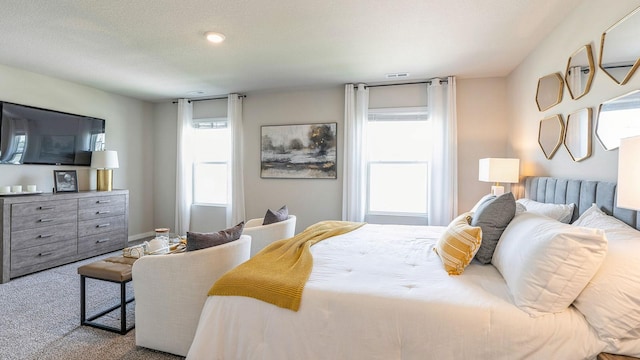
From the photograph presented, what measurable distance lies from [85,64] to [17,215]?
74.8 inches

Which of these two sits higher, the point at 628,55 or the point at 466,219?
the point at 628,55

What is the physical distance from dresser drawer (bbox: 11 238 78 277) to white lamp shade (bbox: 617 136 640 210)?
5174mm

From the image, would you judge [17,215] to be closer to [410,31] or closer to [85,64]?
[85,64]

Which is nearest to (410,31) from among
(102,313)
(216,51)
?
(216,51)

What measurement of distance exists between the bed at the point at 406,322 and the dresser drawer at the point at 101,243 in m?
3.59

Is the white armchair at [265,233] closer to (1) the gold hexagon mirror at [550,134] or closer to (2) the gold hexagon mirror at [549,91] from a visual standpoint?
(1) the gold hexagon mirror at [550,134]

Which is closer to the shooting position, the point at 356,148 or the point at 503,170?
the point at 503,170

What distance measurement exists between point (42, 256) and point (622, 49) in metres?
5.77

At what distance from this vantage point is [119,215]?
4.69 m

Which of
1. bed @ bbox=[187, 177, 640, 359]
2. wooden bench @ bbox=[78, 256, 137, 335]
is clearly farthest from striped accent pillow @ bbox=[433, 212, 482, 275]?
wooden bench @ bbox=[78, 256, 137, 335]

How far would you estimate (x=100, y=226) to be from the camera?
439cm

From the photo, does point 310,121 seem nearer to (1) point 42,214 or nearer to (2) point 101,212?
(2) point 101,212

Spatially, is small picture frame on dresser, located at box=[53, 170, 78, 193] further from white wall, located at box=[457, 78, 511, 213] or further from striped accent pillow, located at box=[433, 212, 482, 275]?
white wall, located at box=[457, 78, 511, 213]

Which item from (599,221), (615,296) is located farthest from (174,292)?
(599,221)
